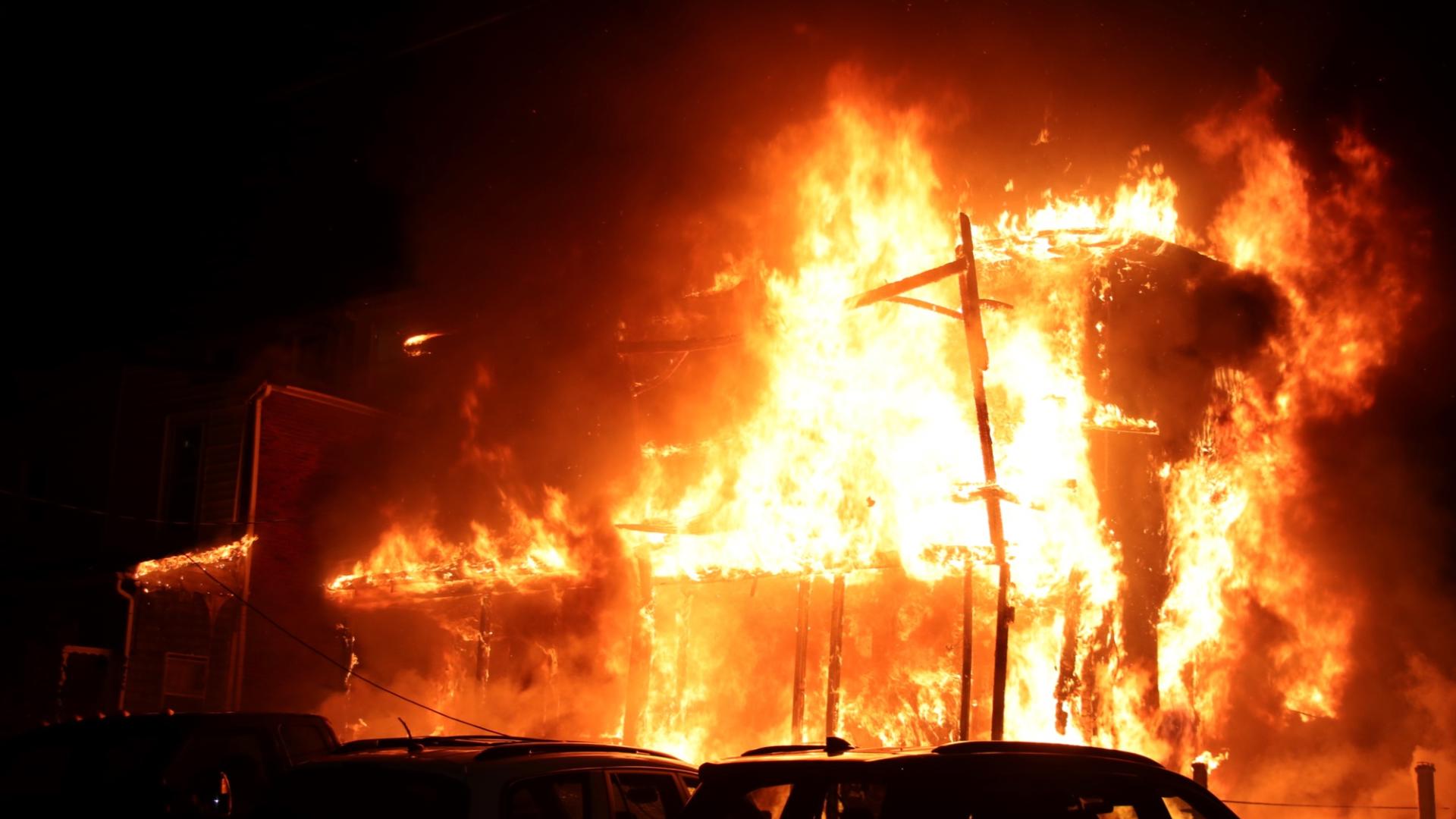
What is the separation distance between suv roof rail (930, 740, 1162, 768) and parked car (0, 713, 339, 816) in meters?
5.13

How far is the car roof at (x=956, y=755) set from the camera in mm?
4684

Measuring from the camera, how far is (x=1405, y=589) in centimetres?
1909

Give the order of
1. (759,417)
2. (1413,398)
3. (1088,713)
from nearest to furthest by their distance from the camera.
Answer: (1088,713) < (759,417) < (1413,398)

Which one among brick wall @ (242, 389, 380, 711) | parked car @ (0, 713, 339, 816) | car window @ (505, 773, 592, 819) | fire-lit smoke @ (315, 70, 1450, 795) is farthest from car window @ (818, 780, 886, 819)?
brick wall @ (242, 389, 380, 711)

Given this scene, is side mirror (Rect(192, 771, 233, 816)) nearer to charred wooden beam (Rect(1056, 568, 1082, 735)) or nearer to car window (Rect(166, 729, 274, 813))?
car window (Rect(166, 729, 274, 813))

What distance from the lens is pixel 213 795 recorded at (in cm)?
755

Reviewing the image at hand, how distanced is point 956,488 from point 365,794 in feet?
30.8

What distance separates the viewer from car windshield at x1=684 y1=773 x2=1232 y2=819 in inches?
175

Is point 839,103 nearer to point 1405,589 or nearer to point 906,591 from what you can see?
point 906,591

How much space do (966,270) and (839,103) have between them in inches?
193

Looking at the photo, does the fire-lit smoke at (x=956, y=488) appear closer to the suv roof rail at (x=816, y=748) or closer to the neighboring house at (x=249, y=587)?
the neighboring house at (x=249, y=587)

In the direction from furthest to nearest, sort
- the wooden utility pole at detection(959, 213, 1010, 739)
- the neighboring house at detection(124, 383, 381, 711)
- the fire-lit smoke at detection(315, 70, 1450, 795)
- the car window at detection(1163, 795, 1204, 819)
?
1. the neighboring house at detection(124, 383, 381, 711)
2. the fire-lit smoke at detection(315, 70, 1450, 795)
3. the wooden utility pole at detection(959, 213, 1010, 739)
4. the car window at detection(1163, 795, 1204, 819)

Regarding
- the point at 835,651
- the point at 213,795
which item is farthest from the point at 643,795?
the point at 835,651

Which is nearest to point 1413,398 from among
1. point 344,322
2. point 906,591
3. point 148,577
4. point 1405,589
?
point 1405,589
